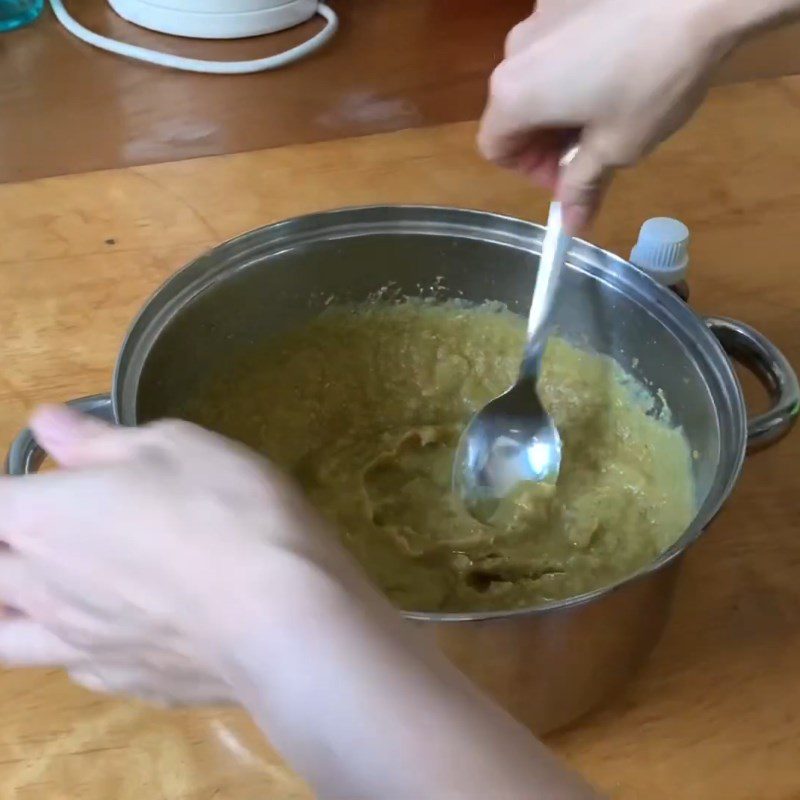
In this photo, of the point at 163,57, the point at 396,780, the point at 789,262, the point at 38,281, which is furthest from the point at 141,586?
the point at 163,57

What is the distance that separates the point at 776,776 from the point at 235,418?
15.9 inches

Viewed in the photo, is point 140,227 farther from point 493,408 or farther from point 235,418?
point 493,408

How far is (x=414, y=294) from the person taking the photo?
747 millimetres

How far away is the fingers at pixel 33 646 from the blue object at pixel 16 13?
83cm

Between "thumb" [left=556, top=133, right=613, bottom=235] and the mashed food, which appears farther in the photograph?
the mashed food

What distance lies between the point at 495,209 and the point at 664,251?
21 centimetres

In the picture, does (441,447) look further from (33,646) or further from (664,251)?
(33,646)

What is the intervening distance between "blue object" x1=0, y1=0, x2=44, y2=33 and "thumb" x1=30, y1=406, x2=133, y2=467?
80 cm

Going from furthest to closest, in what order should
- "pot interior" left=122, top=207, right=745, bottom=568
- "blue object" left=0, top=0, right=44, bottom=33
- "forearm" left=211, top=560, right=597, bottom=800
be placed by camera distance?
"blue object" left=0, top=0, right=44, bottom=33 → "pot interior" left=122, top=207, right=745, bottom=568 → "forearm" left=211, top=560, right=597, bottom=800

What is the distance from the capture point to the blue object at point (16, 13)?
104 centimetres

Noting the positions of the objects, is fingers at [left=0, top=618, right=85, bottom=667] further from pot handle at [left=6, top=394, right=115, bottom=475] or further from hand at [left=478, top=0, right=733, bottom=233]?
hand at [left=478, top=0, right=733, bottom=233]

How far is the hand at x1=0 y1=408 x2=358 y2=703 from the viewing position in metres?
0.33

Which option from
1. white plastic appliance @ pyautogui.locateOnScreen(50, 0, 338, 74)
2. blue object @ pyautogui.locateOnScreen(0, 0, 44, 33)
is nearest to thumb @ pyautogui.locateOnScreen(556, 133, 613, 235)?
white plastic appliance @ pyautogui.locateOnScreen(50, 0, 338, 74)

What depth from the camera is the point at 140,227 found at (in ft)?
2.69
